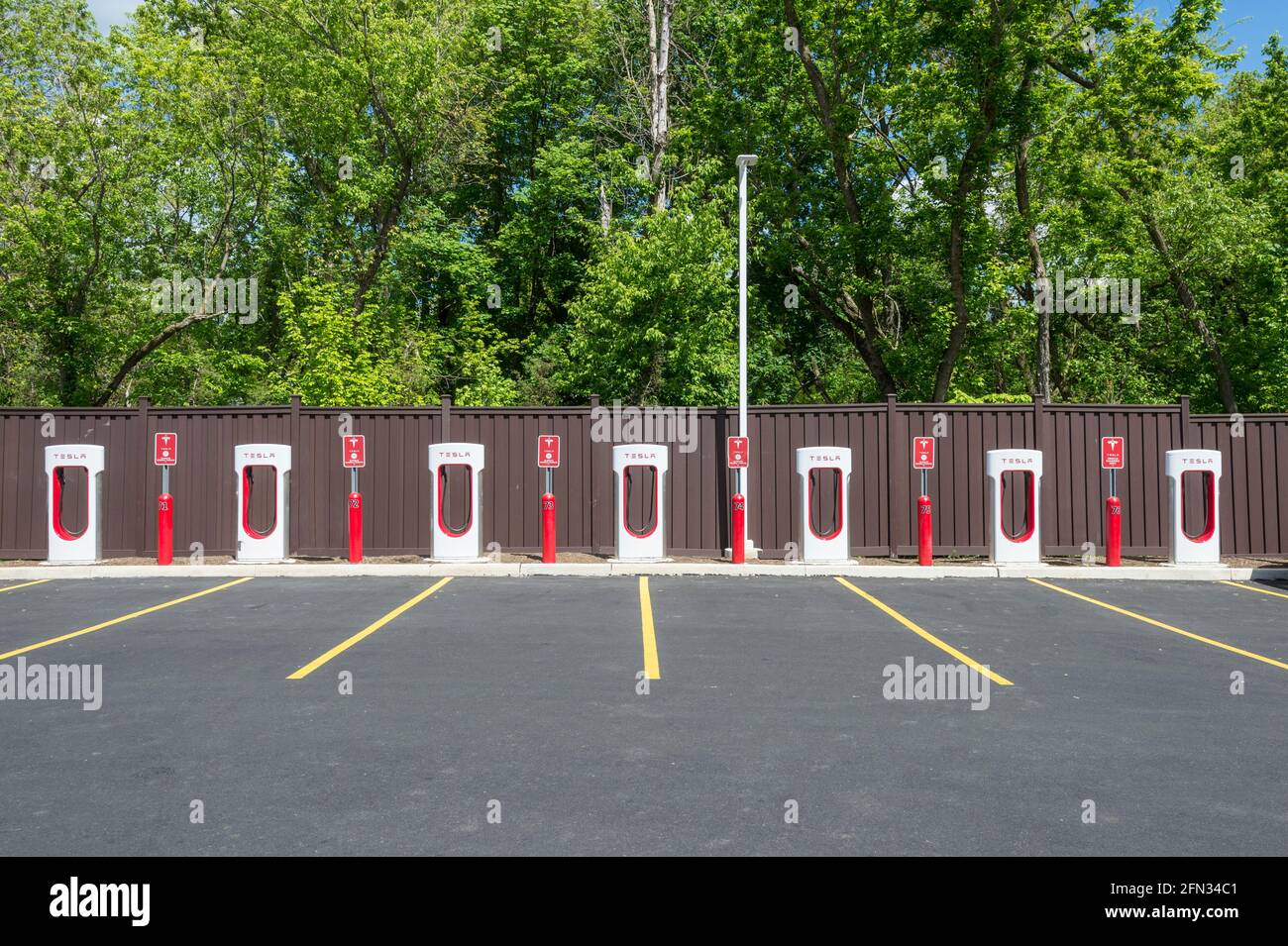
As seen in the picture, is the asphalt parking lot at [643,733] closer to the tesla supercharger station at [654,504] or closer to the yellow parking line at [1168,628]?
the yellow parking line at [1168,628]

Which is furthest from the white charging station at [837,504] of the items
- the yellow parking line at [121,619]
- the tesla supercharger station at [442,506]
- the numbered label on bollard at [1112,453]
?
the yellow parking line at [121,619]

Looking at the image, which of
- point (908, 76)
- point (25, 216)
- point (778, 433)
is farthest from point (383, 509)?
point (908, 76)

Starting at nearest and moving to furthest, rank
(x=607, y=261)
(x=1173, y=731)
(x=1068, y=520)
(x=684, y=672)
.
Result: (x=1173, y=731) → (x=684, y=672) → (x=1068, y=520) → (x=607, y=261)

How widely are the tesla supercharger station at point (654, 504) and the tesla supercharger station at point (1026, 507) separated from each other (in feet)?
16.7

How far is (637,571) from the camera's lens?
1381 cm

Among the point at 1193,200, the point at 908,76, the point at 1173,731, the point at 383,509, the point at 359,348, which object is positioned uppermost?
the point at 908,76

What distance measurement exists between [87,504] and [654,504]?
29.8ft

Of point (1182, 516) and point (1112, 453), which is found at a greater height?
point (1112, 453)

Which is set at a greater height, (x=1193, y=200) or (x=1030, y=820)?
(x=1193, y=200)

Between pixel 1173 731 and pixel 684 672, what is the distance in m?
3.45

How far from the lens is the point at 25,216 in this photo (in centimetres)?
2373

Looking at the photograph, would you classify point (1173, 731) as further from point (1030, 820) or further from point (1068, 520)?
point (1068, 520)

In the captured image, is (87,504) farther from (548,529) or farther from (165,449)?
(548,529)

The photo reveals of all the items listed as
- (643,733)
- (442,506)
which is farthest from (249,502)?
(643,733)
